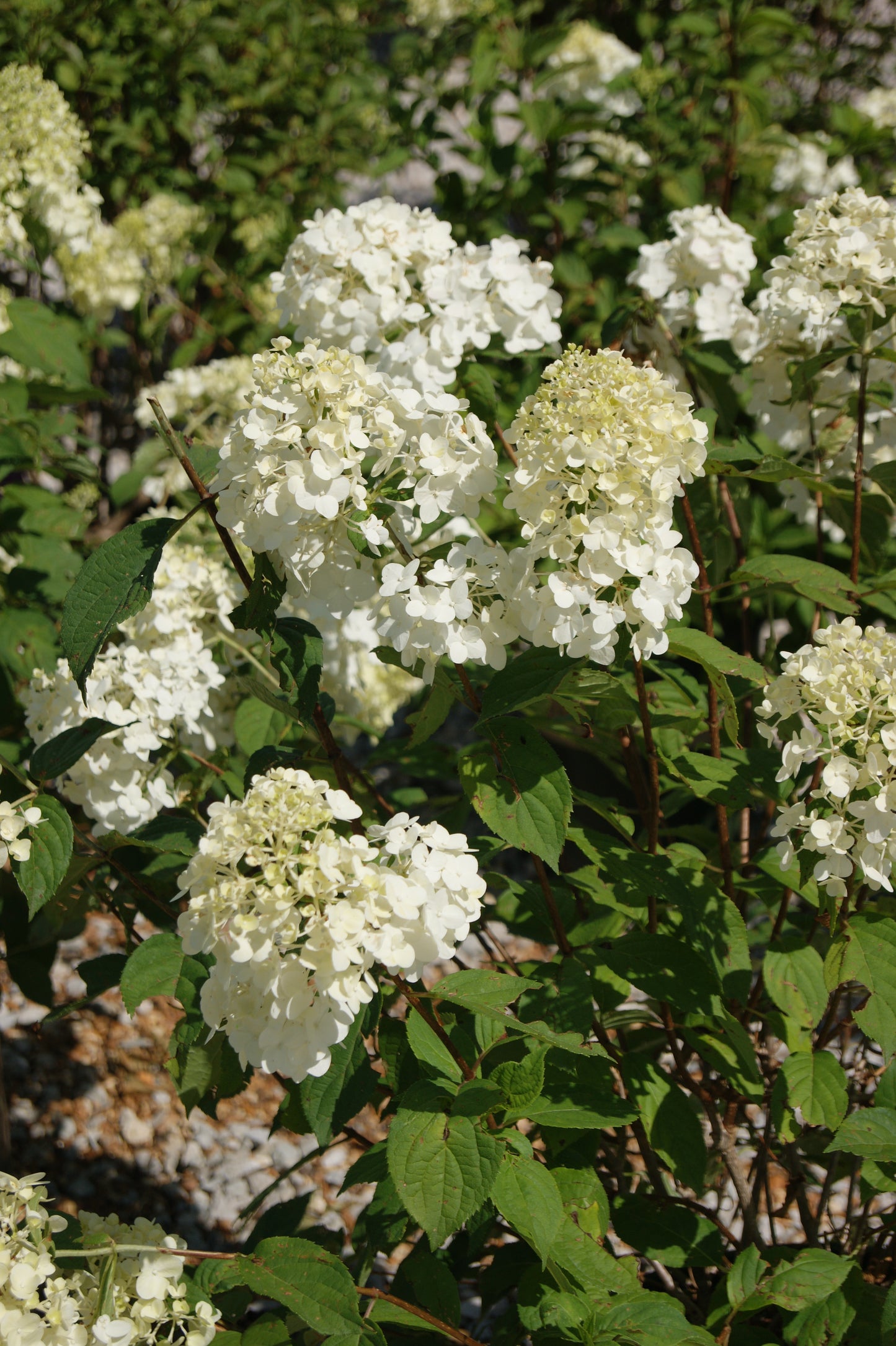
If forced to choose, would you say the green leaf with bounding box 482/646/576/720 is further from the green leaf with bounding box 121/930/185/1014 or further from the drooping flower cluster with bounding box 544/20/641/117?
the drooping flower cluster with bounding box 544/20/641/117

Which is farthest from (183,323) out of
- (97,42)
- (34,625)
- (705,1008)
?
(705,1008)

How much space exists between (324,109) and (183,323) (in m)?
1.23

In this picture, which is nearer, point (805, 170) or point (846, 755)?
point (846, 755)

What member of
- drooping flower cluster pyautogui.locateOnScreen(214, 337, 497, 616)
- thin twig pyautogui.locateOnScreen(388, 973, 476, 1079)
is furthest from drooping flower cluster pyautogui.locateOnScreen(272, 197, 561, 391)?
thin twig pyautogui.locateOnScreen(388, 973, 476, 1079)

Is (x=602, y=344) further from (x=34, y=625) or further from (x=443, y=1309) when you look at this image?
(x=443, y=1309)

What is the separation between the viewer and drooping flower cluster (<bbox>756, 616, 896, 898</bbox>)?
4.46 feet

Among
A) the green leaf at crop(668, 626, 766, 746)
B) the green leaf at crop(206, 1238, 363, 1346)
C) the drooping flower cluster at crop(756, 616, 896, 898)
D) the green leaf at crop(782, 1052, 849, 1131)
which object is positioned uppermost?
the green leaf at crop(668, 626, 766, 746)

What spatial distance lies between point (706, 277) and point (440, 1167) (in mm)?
1758

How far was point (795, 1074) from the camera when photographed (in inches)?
62.6

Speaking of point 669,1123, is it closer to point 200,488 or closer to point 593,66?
point 200,488

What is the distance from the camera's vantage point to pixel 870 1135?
54.5 inches

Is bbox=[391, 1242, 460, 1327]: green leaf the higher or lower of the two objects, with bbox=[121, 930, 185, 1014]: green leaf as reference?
lower

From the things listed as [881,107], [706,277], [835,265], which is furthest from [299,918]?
[881,107]

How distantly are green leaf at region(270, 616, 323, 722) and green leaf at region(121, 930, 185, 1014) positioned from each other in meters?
0.39
